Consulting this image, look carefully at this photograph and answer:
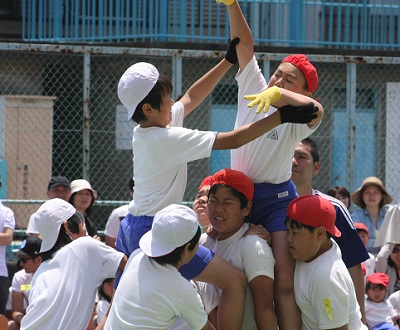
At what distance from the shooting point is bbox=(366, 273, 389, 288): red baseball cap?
830 centimetres

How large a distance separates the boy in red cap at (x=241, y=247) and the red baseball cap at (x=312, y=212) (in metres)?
0.25

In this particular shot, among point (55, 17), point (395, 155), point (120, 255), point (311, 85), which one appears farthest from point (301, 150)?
point (55, 17)

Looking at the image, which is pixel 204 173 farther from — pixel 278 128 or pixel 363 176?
pixel 278 128

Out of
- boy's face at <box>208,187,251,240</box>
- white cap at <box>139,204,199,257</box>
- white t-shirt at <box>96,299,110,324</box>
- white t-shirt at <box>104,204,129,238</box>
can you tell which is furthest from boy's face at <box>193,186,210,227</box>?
white t-shirt at <box>104,204,129,238</box>

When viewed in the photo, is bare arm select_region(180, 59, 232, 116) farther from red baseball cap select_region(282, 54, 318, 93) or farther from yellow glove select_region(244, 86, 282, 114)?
yellow glove select_region(244, 86, 282, 114)

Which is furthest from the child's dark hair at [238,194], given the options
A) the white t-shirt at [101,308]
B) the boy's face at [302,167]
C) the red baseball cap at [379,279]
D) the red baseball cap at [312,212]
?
the red baseball cap at [379,279]

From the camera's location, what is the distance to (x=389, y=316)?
8.23 meters

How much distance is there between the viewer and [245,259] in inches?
195

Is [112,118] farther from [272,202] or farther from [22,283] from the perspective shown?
[272,202]

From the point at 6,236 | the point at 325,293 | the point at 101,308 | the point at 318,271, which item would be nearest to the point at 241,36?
the point at 318,271

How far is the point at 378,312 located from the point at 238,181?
370 cm

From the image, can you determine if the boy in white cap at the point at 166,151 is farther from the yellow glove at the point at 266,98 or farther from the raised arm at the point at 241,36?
the raised arm at the point at 241,36

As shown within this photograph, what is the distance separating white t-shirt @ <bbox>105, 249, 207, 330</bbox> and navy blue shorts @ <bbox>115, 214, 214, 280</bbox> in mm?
186

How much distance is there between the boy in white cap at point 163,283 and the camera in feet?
15.0
